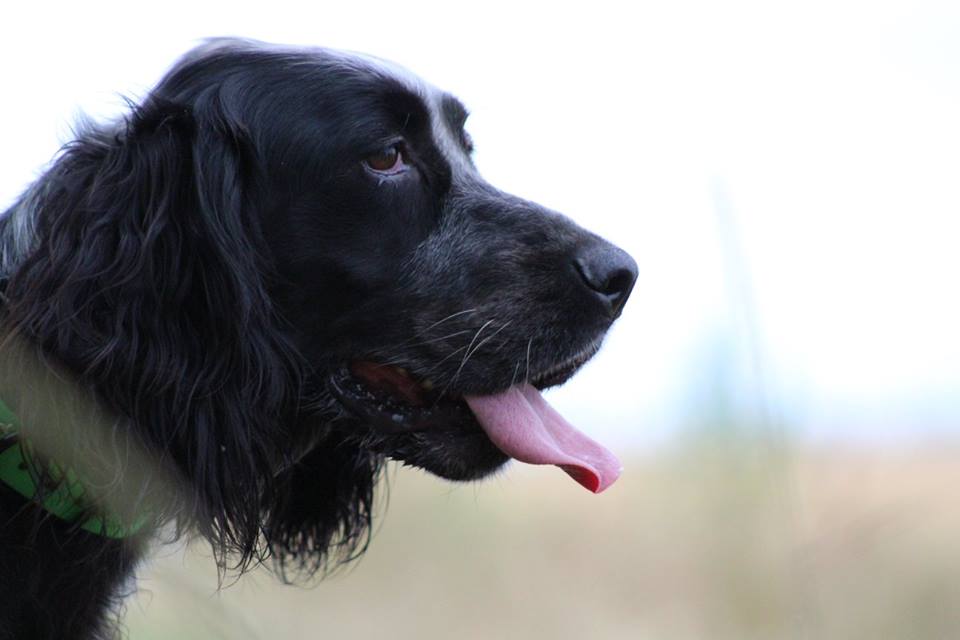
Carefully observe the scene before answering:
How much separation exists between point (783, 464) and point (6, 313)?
5.27 ft

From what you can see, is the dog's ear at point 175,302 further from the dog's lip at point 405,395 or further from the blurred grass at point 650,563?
the blurred grass at point 650,563

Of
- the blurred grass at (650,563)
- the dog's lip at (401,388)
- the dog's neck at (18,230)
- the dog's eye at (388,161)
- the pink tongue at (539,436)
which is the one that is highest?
the dog's eye at (388,161)

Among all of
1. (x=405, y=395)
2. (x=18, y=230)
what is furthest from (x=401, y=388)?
(x=18, y=230)

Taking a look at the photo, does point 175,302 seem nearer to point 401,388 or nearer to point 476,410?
point 401,388

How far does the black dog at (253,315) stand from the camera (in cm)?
247

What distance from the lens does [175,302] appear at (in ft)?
8.63

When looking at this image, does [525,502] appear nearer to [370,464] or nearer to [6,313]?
[370,464]

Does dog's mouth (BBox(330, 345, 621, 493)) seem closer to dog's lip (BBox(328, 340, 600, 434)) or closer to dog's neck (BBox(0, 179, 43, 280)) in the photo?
dog's lip (BBox(328, 340, 600, 434))

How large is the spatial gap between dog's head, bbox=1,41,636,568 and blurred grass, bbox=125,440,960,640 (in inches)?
10.4

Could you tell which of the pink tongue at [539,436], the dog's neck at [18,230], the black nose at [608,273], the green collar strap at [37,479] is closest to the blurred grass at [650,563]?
the pink tongue at [539,436]

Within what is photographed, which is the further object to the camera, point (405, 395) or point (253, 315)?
point (405, 395)

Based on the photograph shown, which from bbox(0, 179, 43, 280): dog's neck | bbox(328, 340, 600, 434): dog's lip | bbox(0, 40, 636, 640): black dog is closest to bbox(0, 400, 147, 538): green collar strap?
bbox(0, 40, 636, 640): black dog

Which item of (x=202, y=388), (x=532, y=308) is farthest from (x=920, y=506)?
(x=202, y=388)

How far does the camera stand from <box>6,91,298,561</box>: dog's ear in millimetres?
2518
